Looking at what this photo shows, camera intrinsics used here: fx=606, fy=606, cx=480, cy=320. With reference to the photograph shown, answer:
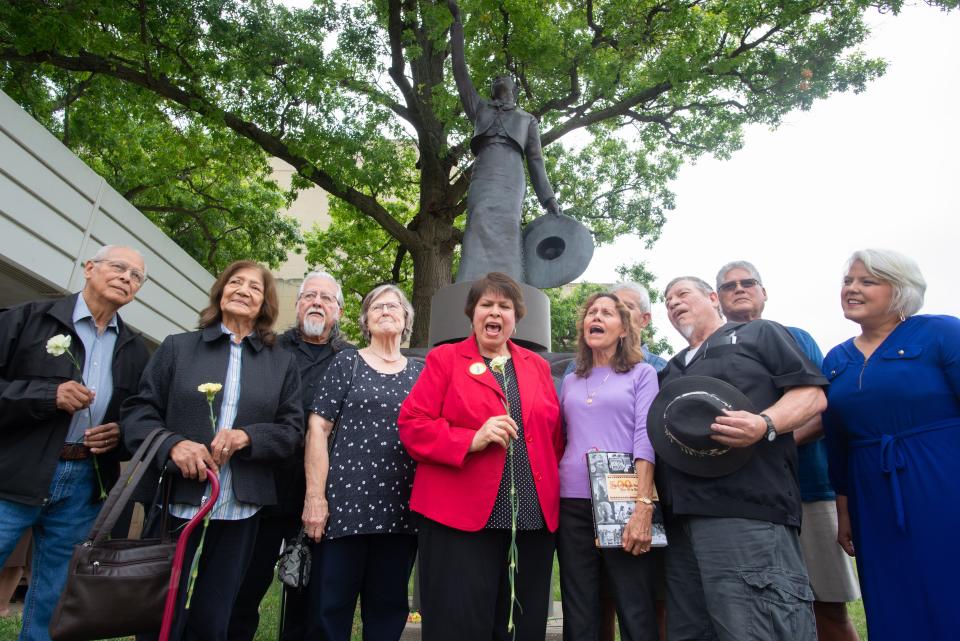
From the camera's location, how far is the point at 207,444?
96.3 inches

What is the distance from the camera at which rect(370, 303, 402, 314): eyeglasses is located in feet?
9.93

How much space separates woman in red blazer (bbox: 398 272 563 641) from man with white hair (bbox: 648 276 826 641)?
499 mm

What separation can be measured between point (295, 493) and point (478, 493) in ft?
3.66

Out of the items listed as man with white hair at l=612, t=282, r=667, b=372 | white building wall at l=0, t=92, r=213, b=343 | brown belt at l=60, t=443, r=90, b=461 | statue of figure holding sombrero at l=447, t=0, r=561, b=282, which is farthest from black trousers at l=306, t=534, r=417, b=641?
white building wall at l=0, t=92, r=213, b=343

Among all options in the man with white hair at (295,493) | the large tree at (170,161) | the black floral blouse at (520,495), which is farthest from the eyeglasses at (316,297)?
the large tree at (170,161)

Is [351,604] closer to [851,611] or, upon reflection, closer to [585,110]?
[851,611]

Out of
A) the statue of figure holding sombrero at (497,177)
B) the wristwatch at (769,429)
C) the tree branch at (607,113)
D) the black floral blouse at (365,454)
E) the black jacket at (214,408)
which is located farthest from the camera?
the tree branch at (607,113)

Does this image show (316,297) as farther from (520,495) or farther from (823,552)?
(823,552)

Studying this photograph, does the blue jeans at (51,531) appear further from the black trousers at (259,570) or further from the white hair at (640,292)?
the white hair at (640,292)

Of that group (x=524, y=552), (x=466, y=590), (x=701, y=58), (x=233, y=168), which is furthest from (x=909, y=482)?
(x=233, y=168)

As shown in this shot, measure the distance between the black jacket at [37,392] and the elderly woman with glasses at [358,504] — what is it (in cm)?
90

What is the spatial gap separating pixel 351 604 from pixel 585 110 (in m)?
10.3

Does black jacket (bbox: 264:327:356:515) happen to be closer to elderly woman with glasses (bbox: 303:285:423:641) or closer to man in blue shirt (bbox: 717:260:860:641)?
elderly woman with glasses (bbox: 303:285:423:641)

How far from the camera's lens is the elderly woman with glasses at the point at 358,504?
2.49m
